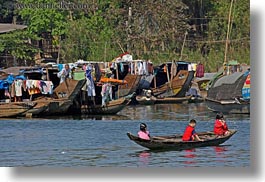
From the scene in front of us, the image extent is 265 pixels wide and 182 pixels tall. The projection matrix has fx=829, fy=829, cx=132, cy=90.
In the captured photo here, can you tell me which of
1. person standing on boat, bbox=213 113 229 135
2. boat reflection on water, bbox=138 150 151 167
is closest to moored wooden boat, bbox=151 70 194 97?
person standing on boat, bbox=213 113 229 135

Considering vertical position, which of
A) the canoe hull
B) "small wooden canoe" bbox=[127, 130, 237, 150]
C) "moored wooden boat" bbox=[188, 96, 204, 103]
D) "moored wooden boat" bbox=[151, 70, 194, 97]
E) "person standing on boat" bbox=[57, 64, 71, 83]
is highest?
"person standing on boat" bbox=[57, 64, 71, 83]

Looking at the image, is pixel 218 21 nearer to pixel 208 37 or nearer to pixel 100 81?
pixel 208 37

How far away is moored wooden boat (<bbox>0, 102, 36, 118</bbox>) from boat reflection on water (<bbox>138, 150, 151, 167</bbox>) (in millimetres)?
Result: 2614

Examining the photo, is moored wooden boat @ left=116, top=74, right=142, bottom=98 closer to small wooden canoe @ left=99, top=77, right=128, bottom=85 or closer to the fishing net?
small wooden canoe @ left=99, top=77, right=128, bottom=85

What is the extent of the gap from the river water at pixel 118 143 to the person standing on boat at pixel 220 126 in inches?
2.5

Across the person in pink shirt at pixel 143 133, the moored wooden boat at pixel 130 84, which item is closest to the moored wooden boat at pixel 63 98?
the moored wooden boat at pixel 130 84

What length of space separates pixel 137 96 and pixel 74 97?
1038 millimetres

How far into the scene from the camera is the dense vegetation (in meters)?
7.11

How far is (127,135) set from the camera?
6785 mm

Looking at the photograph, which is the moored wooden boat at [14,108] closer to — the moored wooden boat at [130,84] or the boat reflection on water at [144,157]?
the moored wooden boat at [130,84]

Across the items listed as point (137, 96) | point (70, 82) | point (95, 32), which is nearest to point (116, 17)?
point (95, 32)

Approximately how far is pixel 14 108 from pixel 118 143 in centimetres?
276

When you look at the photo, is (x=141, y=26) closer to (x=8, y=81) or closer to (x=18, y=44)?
(x=18, y=44)

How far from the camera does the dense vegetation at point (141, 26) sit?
7109 millimetres
